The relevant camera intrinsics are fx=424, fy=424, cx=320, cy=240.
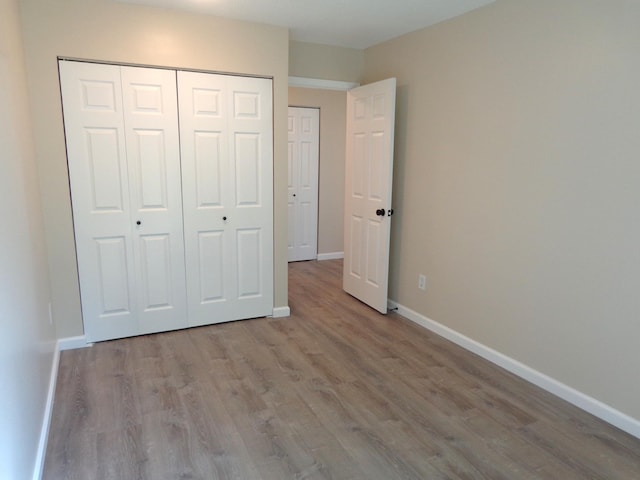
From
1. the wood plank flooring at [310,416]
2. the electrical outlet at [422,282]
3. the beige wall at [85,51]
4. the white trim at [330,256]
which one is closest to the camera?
the wood plank flooring at [310,416]

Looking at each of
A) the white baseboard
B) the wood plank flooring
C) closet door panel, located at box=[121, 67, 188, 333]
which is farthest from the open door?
closet door panel, located at box=[121, 67, 188, 333]

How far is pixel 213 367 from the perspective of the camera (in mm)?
2918

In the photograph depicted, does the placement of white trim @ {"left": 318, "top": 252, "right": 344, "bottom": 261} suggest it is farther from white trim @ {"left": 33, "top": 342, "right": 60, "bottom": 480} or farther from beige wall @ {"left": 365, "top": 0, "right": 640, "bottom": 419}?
white trim @ {"left": 33, "top": 342, "right": 60, "bottom": 480}

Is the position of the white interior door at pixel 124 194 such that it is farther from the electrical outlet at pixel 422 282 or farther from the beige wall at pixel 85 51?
the electrical outlet at pixel 422 282

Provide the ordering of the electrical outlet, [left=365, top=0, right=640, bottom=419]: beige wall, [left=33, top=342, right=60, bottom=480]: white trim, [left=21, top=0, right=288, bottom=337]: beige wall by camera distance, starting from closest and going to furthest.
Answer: [left=33, top=342, right=60, bottom=480]: white trim, [left=365, top=0, right=640, bottom=419]: beige wall, [left=21, top=0, right=288, bottom=337]: beige wall, the electrical outlet

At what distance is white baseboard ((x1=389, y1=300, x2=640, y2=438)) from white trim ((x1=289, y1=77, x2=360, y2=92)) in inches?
91.3

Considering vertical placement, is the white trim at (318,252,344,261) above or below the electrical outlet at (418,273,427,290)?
below

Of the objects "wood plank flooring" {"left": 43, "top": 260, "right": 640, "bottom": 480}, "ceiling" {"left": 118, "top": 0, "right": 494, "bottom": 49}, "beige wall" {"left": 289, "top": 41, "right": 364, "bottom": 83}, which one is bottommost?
"wood plank flooring" {"left": 43, "top": 260, "right": 640, "bottom": 480}

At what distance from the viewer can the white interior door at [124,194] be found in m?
3.00

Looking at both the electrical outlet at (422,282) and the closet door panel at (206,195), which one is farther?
the electrical outlet at (422,282)

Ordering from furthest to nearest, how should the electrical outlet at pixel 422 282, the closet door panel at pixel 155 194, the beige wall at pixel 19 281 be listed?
the electrical outlet at pixel 422 282, the closet door panel at pixel 155 194, the beige wall at pixel 19 281

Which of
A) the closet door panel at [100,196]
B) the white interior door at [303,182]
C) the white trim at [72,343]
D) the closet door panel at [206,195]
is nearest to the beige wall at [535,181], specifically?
the closet door panel at [206,195]

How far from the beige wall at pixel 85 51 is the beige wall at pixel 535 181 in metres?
1.43

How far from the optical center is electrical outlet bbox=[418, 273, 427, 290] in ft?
12.1
